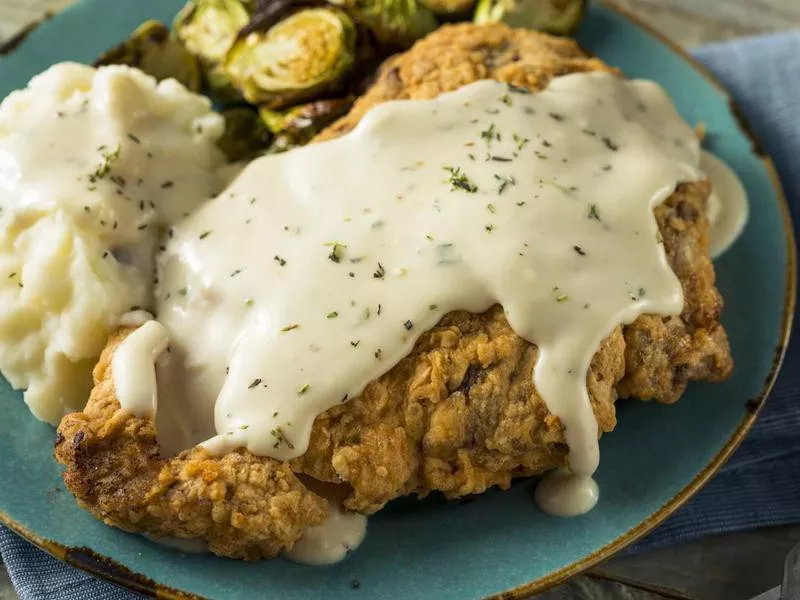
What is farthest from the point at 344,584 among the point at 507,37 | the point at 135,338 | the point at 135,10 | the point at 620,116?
the point at 135,10

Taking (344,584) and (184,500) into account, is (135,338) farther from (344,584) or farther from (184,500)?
(344,584)

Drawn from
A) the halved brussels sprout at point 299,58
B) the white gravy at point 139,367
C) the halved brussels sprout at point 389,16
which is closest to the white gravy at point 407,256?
the white gravy at point 139,367

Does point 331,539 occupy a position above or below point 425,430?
below

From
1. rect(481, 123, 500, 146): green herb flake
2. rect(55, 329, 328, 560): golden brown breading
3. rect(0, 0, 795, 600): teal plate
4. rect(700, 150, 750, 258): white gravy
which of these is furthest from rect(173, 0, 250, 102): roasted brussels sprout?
rect(700, 150, 750, 258): white gravy

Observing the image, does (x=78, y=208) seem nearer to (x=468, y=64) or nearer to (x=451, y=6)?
(x=468, y=64)

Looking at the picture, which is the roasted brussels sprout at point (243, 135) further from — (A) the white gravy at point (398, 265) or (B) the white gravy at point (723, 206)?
(B) the white gravy at point (723, 206)

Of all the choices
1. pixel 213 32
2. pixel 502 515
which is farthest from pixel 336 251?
pixel 213 32

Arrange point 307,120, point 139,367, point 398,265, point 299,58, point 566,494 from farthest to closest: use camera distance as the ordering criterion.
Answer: point 299,58 < point 307,120 < point 566,494 < point 398,265 < point 139,367

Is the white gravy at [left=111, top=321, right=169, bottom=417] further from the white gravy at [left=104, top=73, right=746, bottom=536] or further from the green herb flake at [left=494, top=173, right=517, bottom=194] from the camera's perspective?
the green herb flake at [left=494, top=173, right=517, bottom=194]
